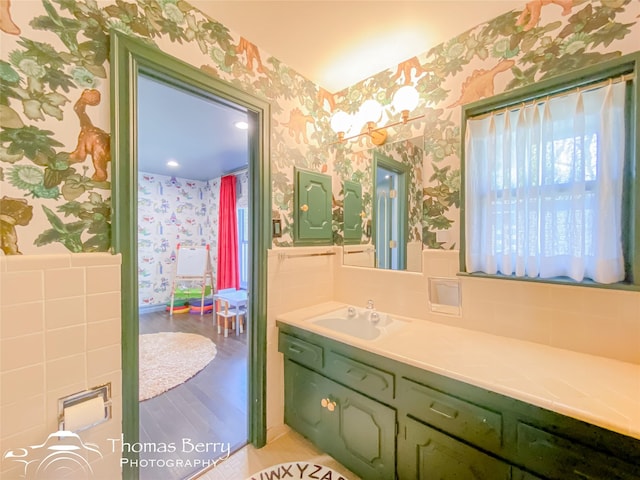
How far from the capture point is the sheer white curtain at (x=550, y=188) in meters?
1.08

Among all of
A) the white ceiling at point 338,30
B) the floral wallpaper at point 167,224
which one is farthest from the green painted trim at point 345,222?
the floral wallpaper at point 167,224

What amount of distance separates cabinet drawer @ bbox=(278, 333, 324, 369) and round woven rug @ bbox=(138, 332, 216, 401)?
1.39 metres

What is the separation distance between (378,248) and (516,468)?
1.28 meters

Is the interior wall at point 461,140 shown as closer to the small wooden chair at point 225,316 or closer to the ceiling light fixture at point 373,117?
the ceiling light fixture at point 373,117

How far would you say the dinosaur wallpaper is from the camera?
942 millimetres

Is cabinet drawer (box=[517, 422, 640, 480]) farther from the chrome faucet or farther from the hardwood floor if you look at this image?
the hardwood floor

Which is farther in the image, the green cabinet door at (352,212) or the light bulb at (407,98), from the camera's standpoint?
the green cabinet door at (352,212)

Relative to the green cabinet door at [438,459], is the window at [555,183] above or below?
above

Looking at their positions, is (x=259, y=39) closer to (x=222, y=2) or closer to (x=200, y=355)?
(x=222, y=2)

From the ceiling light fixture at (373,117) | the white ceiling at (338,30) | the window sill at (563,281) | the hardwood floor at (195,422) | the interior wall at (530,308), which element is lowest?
the hardwood floor at (195,422)

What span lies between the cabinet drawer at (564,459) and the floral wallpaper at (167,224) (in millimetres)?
5034

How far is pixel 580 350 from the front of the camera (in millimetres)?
1211

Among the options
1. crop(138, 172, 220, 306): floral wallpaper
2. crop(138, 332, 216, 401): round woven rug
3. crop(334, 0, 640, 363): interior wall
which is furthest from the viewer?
crop(138, 172, 220, 306): floral wallpaper
